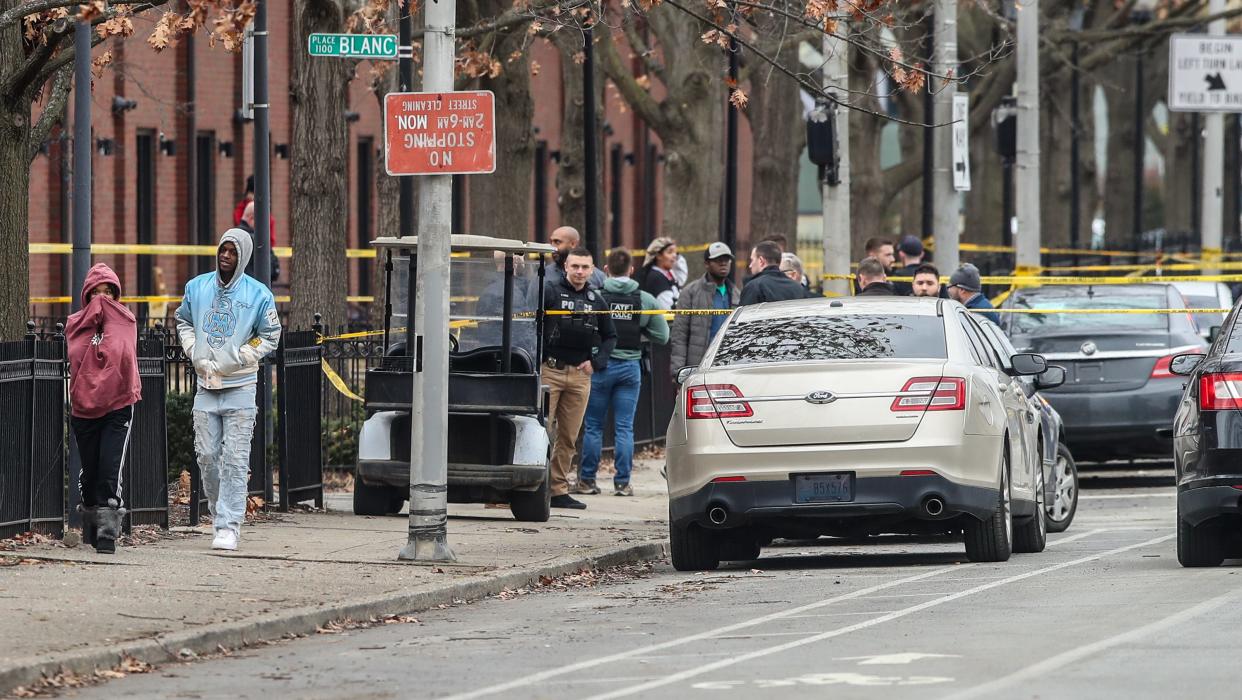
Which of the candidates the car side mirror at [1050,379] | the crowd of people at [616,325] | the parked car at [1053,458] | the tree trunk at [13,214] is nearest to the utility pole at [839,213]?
the crowd of people at [616,325]

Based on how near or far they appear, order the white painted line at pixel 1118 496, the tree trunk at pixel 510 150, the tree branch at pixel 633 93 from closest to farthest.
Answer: the white painted line at pixel 1118 496, the tree trunk at pixel 510 150, the tree branch at pixel 633 93

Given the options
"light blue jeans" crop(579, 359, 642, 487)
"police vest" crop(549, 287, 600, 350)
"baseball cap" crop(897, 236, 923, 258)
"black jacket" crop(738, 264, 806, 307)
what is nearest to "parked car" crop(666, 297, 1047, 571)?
"police vest" crop(549, 287, 600, 350)

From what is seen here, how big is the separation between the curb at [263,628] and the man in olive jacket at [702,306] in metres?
4.56

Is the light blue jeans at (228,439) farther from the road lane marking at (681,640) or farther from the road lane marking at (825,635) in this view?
the road lane marking at (825,635)

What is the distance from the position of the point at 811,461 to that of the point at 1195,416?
206cm

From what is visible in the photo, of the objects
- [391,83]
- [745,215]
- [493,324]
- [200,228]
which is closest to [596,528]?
[493,324]

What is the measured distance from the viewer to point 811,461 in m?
12.7

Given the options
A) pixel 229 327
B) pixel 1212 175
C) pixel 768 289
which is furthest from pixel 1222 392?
pixel 1212 175

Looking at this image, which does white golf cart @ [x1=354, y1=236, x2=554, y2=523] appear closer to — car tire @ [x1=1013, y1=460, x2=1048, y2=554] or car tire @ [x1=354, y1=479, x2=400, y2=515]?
car tire @ [x1=354, y1=479, x2=400, y2=515]

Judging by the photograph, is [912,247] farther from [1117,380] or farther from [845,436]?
[845,436]

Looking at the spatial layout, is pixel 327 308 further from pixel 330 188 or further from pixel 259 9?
pixel 259 9

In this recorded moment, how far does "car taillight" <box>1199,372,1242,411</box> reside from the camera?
12398mm

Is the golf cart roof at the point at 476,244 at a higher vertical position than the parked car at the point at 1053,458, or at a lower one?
higher

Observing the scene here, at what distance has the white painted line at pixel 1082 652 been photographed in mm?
8453
